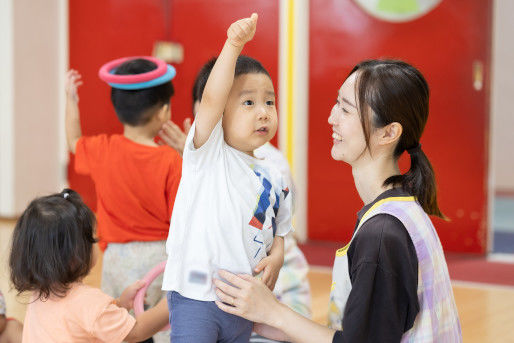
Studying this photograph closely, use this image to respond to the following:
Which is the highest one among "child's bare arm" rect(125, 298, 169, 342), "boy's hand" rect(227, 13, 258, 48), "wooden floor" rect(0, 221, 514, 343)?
"boy's hand" rect(227, 13, 258, 48)

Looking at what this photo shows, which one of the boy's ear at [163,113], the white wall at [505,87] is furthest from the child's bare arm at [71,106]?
the white wall at [505,87]

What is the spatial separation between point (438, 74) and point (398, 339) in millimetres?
3351

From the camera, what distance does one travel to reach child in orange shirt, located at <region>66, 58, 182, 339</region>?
215cm

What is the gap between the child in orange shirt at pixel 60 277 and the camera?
1.67 m

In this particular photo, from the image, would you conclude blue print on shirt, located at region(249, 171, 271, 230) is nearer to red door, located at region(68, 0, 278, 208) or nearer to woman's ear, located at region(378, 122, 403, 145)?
woman's ear, located at region(378, 122, 403, 145)

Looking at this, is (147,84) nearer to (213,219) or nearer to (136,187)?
(136,187)

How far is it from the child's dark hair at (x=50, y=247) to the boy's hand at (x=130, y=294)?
20 centimetres

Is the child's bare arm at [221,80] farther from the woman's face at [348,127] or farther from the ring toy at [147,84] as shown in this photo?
the ring toy at [147,84]

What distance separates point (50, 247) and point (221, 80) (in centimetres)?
64

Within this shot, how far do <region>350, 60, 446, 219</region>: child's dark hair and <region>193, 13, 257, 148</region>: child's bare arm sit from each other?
252mm

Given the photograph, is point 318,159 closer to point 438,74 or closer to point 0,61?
point 438,74

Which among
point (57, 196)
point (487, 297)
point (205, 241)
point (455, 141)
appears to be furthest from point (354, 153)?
point (455, 141)

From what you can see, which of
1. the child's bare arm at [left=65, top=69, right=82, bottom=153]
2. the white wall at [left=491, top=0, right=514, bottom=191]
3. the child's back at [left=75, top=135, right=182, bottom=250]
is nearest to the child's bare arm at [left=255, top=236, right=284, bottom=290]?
the child's back at [left=75, top=135, right=182, bottom=250]

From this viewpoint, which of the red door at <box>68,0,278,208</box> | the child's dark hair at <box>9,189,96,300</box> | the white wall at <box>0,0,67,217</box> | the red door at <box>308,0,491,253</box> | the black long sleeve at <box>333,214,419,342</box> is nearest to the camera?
the black long sleeve at <box>333,214,419,342</box>
